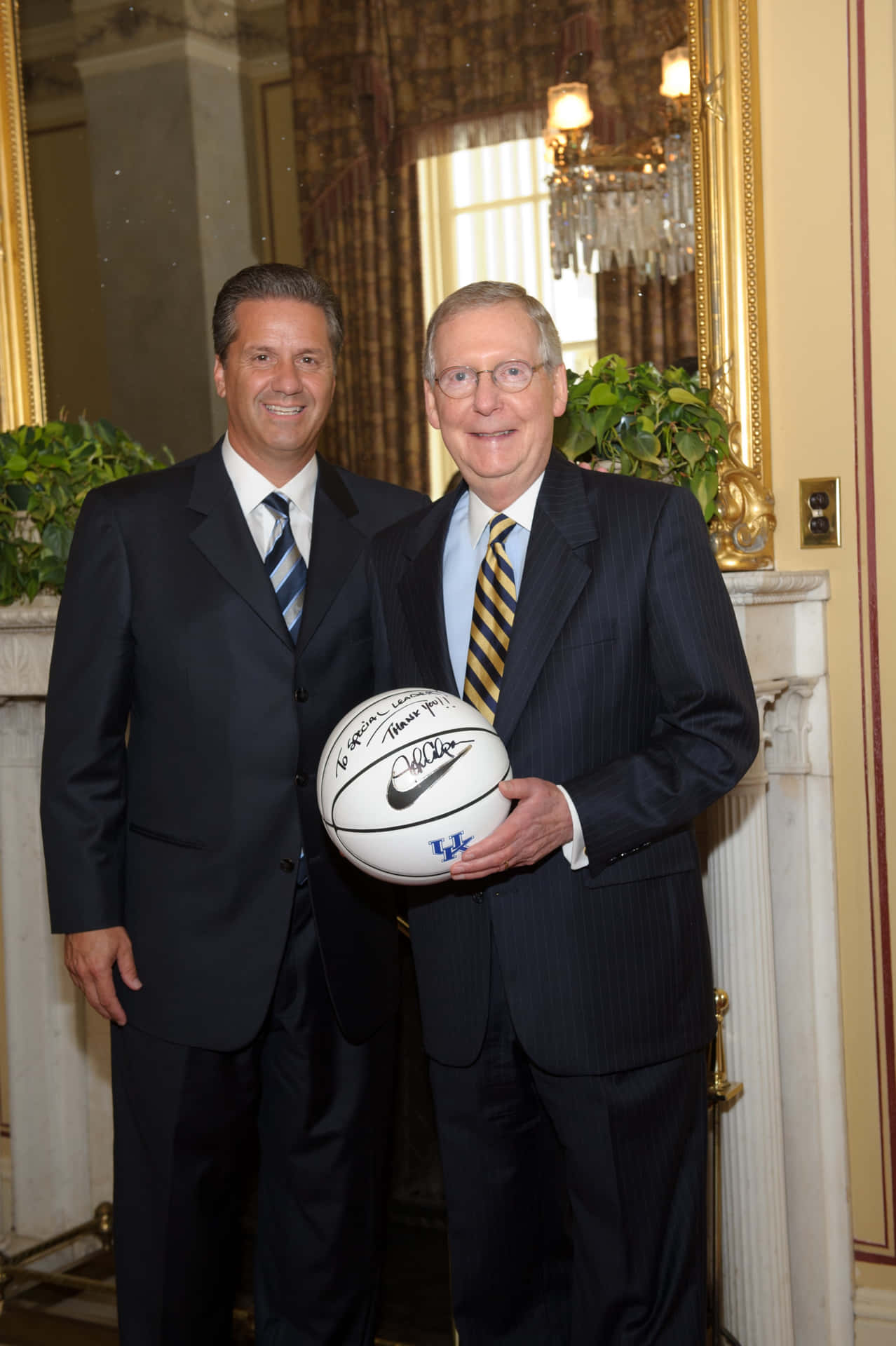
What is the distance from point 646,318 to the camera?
245cm

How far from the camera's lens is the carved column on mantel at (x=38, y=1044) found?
286 centimetres

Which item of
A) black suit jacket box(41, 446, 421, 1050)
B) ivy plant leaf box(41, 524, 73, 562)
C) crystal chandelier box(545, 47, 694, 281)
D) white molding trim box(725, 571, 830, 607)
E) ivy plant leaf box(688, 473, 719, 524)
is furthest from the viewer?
ivy plant leaf box(41, 524, 73, 562)

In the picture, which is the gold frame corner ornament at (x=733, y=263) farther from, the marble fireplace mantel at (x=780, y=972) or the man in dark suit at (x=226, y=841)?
the man in dark suit at (x=226, y=841)

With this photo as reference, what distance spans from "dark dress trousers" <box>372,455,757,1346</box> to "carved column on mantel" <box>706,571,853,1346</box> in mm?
631

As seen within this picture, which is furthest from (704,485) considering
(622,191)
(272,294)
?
(272,294)

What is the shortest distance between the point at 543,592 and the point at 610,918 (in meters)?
0.43

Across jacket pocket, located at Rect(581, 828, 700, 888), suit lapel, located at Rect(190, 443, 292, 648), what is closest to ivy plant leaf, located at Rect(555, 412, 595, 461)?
suit lapel, located at Rect(190, 443, 292, 648)

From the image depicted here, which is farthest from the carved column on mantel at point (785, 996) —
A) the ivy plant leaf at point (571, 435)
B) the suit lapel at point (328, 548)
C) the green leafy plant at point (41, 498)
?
the green leafy plant at point (41, 498)

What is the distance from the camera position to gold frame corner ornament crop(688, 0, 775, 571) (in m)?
2.34

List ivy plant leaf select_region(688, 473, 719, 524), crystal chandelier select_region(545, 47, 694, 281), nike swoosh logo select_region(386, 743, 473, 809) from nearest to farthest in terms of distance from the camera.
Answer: nike swoosh logo select_region(386, 743, 473, 809)
ivy plant leaf select_region(688, 473, 719, 524)
crystal chandelier select_region(545, 47, 694, 281)

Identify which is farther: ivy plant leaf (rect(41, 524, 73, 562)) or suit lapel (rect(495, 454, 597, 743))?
ivy plant leaf (rect(41, 524, 73, 562))

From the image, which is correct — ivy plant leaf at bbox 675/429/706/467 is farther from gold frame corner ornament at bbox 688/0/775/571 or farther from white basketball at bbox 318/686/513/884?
white basketball at bbox 318/686/513/884

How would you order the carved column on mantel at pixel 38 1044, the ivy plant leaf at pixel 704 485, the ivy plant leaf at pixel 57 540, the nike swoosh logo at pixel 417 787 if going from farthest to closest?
the carved column on mantel at pixel 38 1044, the ivy plant leaf at pixel 57 540, the ivy plant leaf at pixel 704 485, the nike swoosh logo at pixel 417 787

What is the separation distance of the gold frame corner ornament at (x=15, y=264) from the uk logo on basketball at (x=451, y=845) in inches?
86.6
